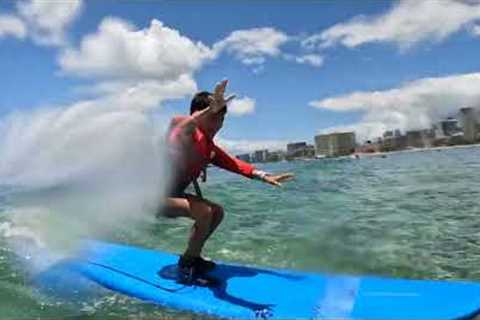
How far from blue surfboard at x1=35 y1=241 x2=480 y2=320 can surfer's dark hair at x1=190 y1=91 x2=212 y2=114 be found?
186 centimetres

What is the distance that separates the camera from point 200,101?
19.1ft

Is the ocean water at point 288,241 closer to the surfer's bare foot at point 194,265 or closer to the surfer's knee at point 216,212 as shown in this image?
the surfer's bare foot at point 194,265

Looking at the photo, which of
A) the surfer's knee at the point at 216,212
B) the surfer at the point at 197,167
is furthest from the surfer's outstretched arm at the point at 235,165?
the surfer's knee at the point at 216,212

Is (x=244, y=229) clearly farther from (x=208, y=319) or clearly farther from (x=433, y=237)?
(x=208, y=319)

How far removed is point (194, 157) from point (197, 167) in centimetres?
15

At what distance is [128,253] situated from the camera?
7391mm

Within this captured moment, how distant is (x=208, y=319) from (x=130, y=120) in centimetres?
320

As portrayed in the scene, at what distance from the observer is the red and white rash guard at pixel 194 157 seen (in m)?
5.83

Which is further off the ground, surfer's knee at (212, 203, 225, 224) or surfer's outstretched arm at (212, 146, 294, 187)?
surfer's outstretched arm at (212, 146, 294, 187)

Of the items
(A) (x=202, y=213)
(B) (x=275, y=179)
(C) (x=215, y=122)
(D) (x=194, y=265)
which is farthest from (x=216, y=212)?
(C) (x=215, y=122)

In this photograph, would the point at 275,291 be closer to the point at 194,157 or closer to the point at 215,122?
the point at 194,157

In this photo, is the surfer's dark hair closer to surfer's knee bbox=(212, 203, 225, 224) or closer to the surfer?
the surfer

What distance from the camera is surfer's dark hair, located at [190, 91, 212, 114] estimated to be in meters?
5.80

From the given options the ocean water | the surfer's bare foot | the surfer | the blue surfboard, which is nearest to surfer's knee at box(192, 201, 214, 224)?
the surfer
